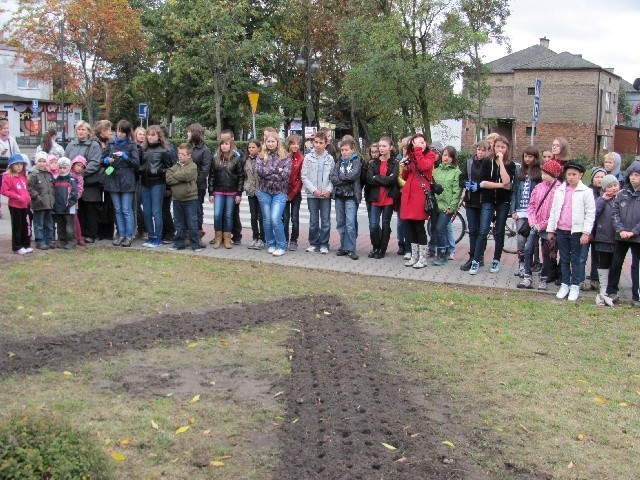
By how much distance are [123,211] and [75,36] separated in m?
41.7

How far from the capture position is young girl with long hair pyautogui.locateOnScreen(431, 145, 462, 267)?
11.6 m

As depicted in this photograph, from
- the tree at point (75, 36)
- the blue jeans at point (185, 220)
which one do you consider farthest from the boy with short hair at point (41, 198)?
the tree at point (75, 36)

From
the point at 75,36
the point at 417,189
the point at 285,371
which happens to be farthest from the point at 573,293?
the point at 75,36

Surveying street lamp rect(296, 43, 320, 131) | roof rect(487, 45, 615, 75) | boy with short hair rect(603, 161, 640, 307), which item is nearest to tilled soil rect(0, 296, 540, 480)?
boy with short hair rect(603, 161, 640, 307)

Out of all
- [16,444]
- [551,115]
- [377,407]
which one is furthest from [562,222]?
[551,115]

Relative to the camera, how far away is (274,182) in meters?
12.1

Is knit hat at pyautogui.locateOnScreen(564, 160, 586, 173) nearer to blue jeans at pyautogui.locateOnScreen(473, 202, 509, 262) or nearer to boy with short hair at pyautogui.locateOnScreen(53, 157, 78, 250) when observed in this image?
blue jeans at pyautogui.locateOnScreen(473, 202, 509, 262)

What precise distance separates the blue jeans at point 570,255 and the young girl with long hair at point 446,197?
7.28 feet

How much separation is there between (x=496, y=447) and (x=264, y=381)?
79.5 inches

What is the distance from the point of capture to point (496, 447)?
4828 mm

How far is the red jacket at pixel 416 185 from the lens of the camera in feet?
36.0

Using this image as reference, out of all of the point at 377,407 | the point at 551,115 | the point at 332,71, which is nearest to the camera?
the point at 377,407

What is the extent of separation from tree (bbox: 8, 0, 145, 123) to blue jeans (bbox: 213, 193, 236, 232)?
38.4 m

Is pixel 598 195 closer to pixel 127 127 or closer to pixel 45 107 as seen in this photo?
pixel 127 127
